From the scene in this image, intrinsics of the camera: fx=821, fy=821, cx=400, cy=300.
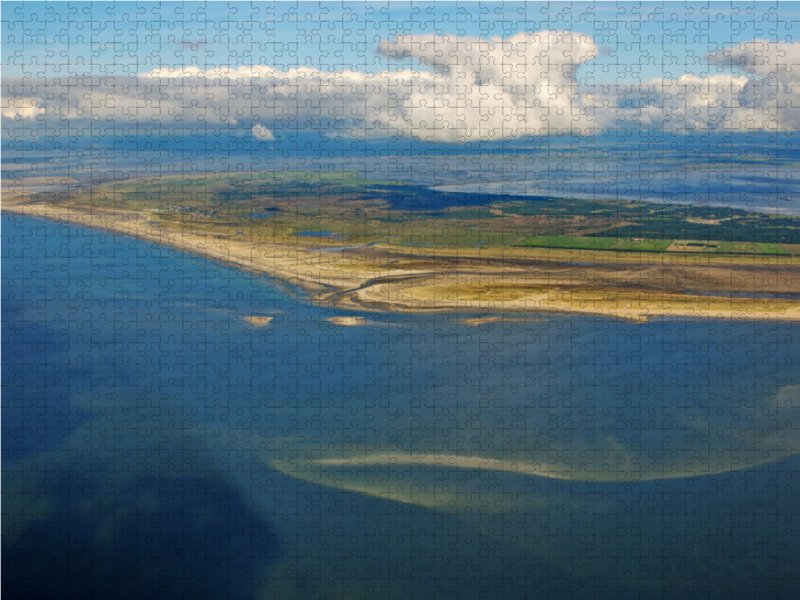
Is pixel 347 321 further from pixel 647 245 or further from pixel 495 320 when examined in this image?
pixel 647 245

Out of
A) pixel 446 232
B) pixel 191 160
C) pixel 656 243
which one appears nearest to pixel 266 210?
pixel 191 160

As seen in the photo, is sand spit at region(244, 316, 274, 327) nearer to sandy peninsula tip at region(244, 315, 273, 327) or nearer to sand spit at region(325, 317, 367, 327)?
sandy peninsula tip at region(244, 315, 273, 327)

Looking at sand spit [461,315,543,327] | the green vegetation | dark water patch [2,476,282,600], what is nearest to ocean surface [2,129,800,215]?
the green vegetation

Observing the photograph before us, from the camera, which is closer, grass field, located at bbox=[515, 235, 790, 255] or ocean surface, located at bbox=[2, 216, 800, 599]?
ocean surface, located at bbox=[2, 216, 800, 599]

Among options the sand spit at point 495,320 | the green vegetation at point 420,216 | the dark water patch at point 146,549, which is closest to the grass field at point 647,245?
the green vegetation at point 420,216

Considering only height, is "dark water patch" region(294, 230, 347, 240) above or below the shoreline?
above

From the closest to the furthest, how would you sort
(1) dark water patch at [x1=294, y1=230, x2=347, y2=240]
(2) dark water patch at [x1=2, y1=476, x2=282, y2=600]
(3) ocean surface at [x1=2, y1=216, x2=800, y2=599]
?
(2) dark water patch at [x1=2, y1=476, x2=282, y2=600]
(3) ocean surface at [x1=2, y1=216, x2=800, y2=599]
(1) dark water patch at [x1=294, y1=230, x2=347, y2=240]

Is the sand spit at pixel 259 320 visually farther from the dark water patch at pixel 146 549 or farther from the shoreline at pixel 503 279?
the dark water patch at pixel 146 549
